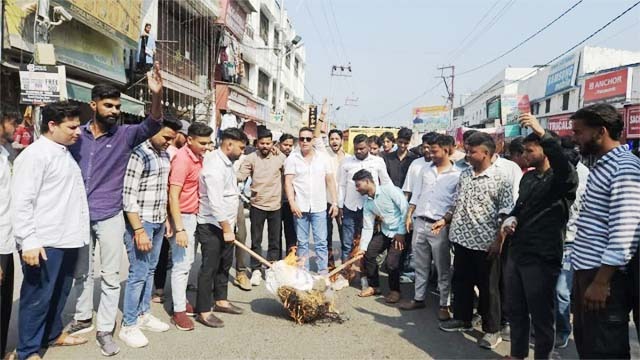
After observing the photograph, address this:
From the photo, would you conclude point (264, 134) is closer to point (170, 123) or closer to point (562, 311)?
point (170, 123)

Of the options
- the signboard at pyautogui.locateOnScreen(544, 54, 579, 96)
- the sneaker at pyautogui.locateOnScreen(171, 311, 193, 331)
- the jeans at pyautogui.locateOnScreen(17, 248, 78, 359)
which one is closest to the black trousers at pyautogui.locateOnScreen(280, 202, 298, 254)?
the sneaker at pyautogui.locateOnScreen(171, 311, 193, 331)

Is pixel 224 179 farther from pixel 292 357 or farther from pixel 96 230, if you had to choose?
pixel 292 357

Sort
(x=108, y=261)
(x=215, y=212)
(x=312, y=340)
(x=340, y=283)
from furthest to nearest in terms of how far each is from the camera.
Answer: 1. (x=340, y=283)
2. (x=215, y=212)
3. (x=312, y=340)
4. (x=108, y=261)

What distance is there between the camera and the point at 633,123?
13117 millimetres

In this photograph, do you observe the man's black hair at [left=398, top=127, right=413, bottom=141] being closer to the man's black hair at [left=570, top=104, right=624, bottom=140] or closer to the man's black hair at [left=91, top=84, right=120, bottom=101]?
the man's black hair at [left=570, top=104, right=624, bottom=140]

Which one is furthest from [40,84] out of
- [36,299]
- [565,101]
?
[565,101]

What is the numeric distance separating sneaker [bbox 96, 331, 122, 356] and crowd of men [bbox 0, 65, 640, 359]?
21 millimetres

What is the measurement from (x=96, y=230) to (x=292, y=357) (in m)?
1.92

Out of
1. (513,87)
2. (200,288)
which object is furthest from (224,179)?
(513,87)

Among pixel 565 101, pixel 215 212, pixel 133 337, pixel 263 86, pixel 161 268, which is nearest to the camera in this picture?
pixel 133 337

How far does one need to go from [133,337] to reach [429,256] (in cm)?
303

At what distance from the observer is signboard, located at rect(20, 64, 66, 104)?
267 inches

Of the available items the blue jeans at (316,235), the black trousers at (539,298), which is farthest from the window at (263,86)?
the black trousers at (539,298)

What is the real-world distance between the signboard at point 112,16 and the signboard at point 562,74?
2065cm
